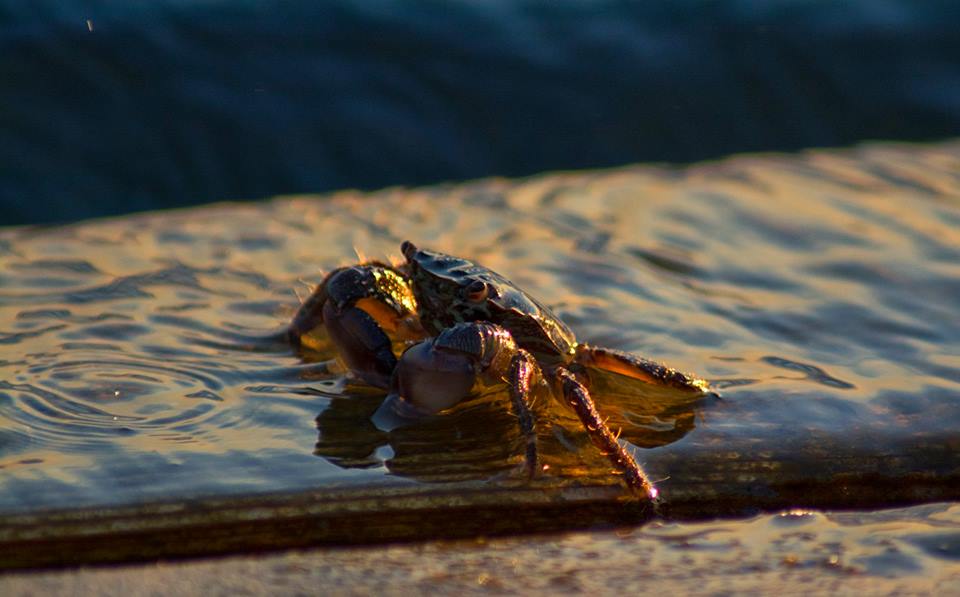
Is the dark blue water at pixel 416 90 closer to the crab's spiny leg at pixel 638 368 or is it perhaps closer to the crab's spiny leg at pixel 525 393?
the crab's spiny leg at pixel 638 368

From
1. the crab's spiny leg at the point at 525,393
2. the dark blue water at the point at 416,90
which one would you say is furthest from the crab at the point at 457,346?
the dark blue water at the point at 416,90

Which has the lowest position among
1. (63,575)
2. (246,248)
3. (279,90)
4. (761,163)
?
(63,575)

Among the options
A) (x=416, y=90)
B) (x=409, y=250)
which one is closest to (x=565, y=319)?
(x=409, y=250)

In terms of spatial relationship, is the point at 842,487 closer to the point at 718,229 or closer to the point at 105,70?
the point at 718,229

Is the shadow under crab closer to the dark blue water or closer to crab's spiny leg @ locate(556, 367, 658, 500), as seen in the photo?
crab's spiny leg @ locate(556, 367, 658, 500)

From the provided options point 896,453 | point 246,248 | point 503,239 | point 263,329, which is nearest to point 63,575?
point 263,329

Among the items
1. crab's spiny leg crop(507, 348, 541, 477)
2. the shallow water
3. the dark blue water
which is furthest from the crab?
the dark blue water
